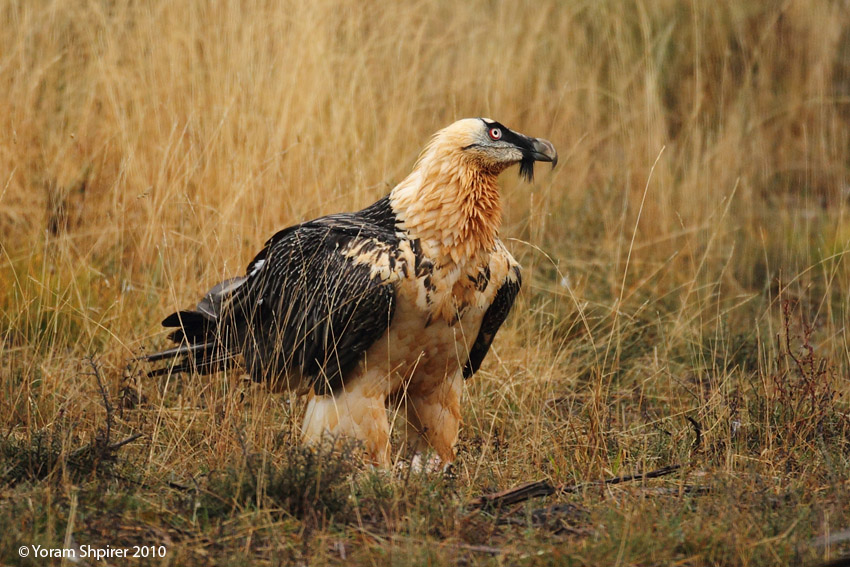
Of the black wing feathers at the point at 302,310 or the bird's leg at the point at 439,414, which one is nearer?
the black wing feathers at the point at 302,310

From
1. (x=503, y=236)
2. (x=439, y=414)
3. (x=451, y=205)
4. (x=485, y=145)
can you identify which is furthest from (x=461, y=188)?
(x=503, y=236)

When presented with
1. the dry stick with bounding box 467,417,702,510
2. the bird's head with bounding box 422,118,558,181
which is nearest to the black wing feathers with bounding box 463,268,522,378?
the bird's head with bounding box 422,118,558,181

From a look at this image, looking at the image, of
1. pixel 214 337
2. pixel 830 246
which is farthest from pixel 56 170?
pixel 830 246

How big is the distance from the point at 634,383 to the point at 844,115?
4.42 m

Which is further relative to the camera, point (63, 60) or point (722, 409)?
point (63, 60)

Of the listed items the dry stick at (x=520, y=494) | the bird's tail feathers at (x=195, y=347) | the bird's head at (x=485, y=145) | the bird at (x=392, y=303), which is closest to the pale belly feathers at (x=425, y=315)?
the bird at (x=392, y=303)

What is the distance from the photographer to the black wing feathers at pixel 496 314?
488 centimetres

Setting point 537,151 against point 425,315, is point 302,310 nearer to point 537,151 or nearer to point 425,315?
point 425,315

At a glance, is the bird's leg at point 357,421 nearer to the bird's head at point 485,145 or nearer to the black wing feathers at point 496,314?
the black wing feathers at point 496,314

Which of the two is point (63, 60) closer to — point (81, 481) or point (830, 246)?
point (81, 481)

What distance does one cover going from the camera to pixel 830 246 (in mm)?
7449

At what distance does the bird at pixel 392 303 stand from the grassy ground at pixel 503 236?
23 centimetres

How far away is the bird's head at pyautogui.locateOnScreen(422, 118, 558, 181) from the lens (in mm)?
4848

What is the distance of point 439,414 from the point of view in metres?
5.00
